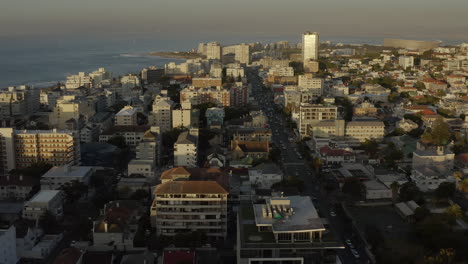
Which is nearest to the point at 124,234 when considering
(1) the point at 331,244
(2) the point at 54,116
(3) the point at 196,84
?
(1) the point at 331,244

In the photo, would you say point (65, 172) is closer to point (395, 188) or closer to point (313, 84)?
point (395, 188)

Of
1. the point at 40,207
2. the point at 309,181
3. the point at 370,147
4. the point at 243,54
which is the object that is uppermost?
the point at 243,54

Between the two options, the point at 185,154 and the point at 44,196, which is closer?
the point at 44,196

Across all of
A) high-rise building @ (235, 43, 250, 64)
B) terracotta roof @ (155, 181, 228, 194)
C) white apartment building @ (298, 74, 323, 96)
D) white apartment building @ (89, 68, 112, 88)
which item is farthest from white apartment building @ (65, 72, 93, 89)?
high-rise building @ (235, 43, 250, 64)

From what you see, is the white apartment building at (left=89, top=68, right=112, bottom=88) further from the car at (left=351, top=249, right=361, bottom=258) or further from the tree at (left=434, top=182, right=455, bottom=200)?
the car at (left=351, top=249, right=361, bottom=258)

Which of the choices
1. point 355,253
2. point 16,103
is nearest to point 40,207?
point 355,253

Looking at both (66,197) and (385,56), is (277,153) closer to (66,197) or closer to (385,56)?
(66,197)
